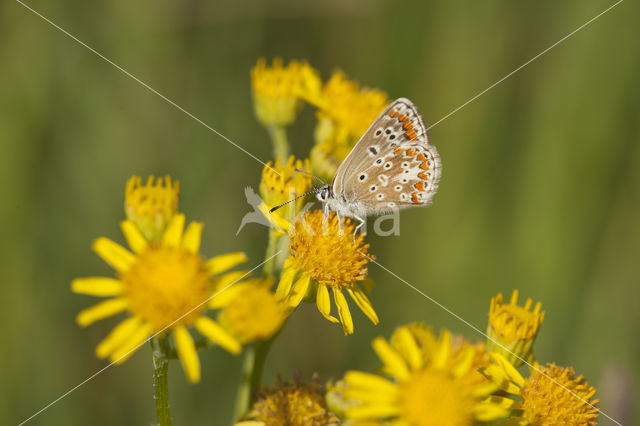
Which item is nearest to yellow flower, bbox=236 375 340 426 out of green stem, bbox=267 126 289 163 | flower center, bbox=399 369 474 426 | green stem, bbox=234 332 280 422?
green stem, bbox=234 332 280 422

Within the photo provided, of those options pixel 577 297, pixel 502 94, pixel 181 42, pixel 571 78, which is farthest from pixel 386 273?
pixel 181 42

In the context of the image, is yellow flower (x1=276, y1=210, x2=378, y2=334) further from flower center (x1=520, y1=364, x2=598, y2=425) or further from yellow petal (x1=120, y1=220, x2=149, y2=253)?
flower center (x1=520, y1=364, x2=598, y2=425)

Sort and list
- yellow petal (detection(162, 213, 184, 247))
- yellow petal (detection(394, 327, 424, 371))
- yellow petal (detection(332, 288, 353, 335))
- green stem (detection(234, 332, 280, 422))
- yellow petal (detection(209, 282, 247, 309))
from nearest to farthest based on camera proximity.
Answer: yellow petal (detection(209, 282, 247, 309))
yellow petal (detection(394, 327, 424, 371))
yellow petal (detection(162, 213, 184, 247))
green stem (detection(234, 332, 280, 422))
yellow petal (detection(332, 288, 353, 335))

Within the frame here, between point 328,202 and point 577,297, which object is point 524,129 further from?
point 328,202

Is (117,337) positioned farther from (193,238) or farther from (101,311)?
(193,238)

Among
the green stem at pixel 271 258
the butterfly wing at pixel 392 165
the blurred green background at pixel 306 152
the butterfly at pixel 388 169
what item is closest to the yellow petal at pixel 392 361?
the green stem at pixel 271 258

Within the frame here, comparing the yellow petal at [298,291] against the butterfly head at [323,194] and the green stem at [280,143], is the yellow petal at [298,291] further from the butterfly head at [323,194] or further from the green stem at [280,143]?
the green stem at [280,143]

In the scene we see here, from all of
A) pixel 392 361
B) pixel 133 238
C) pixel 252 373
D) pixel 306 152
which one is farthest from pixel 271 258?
pixel 306 152

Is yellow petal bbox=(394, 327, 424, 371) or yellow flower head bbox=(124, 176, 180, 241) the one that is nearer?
yellow petal bbox=(394, 327, 424, 371)
